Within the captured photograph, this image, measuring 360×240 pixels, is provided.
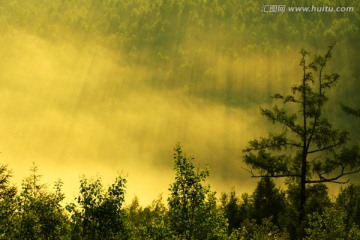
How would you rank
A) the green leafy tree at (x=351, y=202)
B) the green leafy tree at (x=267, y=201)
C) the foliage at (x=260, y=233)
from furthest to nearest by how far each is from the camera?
1. the green leafy tree at (x=267, y=201)
2. the green leafy tree at (x=351, y=202)
3. the foliage at (x=260, y=233)

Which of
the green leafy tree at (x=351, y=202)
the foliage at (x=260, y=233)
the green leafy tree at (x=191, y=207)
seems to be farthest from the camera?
the green leafy tree at (x=351, y=202)

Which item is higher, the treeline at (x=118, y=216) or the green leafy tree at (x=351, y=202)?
the green leafy tree at (x=351, y=202)

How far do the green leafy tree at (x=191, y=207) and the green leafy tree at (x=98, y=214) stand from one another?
5.08m

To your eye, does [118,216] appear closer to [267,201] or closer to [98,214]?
[98,214]

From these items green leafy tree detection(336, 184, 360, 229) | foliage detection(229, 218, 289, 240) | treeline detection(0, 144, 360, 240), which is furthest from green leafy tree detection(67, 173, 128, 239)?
green leafy tree detection(336, 184, 360, 229)

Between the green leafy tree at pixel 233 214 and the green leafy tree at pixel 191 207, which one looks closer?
the green leafy tree at pixel 191 207

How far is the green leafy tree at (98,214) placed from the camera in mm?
33844

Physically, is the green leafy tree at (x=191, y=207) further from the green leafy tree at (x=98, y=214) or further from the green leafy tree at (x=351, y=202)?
the green leafy tree at (x=351, y=202)

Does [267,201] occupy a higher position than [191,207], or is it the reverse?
[267,201]

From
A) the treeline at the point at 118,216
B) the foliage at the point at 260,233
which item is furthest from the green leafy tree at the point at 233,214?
the treeline at the point at 118,216

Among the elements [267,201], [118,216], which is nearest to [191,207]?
[118,216]

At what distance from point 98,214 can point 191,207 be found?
7.33 metres

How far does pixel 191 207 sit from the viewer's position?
3105cm

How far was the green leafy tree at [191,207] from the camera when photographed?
30703mm
